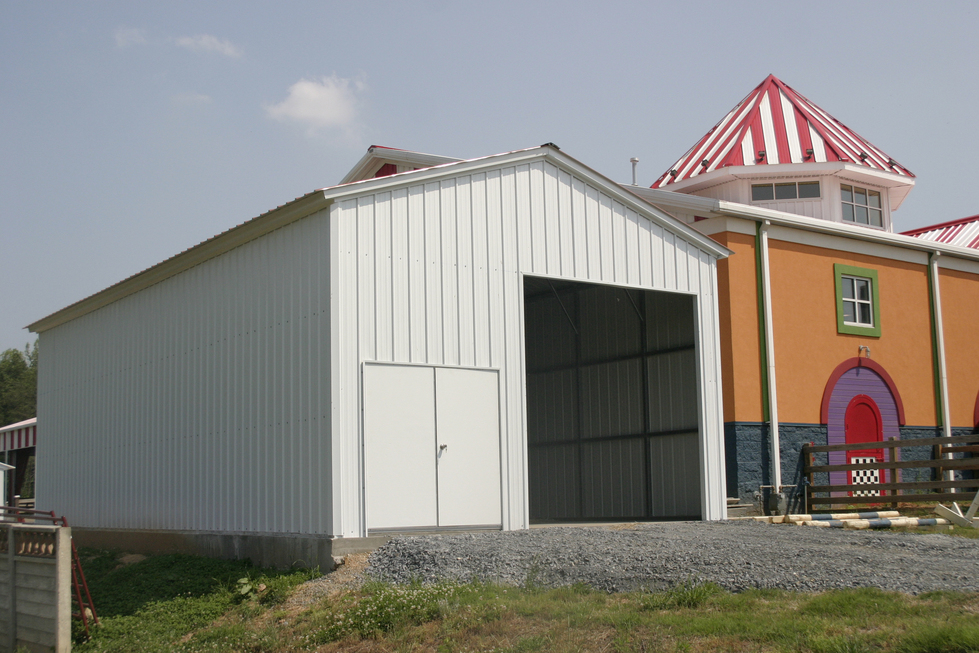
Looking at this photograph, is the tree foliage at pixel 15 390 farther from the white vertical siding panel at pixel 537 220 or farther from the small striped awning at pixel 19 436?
the white vertical siding panel at pixel 537 220

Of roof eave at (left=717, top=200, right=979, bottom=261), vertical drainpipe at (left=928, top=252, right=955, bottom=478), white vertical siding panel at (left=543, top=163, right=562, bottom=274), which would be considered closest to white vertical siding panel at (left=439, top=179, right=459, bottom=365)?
white vertical siding panel at (left=543, top=163, right=562, bottom=274)

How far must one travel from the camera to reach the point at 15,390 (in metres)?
73.1

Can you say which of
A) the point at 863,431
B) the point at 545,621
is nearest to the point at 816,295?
the point at 863,431

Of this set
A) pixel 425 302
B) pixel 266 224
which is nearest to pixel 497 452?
pixel 425 302

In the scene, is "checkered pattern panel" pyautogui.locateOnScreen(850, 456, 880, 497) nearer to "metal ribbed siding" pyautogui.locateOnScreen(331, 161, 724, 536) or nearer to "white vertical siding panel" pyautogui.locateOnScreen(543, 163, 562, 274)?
"metal ribbed siding" pyautogui.locateOnScreen(331, 161, 724, 536)

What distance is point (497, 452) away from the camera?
44.9 ft

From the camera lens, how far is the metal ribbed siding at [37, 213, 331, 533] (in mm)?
12766

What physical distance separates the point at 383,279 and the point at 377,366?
118 cm

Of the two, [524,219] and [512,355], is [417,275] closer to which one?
[512,355]

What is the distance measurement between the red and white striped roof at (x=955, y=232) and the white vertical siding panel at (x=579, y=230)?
56.5ft

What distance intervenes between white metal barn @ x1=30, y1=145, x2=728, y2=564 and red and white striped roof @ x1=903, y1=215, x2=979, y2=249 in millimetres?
14345

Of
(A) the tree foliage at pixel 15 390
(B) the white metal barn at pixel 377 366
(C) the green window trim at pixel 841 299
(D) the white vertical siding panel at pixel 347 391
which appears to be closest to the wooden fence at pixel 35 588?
(B) the white metal barn at pixel 377 366

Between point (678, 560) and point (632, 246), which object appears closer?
point (678, 560)

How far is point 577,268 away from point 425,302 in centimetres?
300
